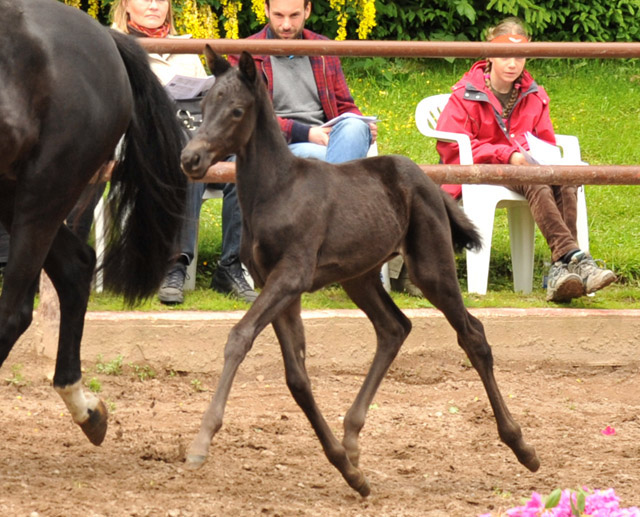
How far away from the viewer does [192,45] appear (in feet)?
17.2

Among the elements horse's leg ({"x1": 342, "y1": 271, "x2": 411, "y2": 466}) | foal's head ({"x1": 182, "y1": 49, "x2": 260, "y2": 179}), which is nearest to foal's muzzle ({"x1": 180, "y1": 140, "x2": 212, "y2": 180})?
foal's head ({"x1": 182, "y1": 49, "x2": 260, "y2": 179})

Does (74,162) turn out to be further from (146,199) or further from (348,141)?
(348,141)

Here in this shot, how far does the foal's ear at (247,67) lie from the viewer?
11.1 feet

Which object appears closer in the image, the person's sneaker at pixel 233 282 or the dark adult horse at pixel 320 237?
the dark adult horse at pixel 320 237

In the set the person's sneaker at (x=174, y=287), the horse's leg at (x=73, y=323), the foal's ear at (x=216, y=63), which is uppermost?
the foal's ear at (x=216, y=63)

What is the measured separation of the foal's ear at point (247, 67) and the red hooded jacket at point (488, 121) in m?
3.02

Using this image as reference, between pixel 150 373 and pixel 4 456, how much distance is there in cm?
125

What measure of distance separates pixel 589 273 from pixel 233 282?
190 centimetres

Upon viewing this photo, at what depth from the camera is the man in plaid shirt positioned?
5.79 meters

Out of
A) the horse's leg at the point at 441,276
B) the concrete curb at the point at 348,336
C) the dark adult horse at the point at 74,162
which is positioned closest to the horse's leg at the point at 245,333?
the horse's leg at the point at 441,276

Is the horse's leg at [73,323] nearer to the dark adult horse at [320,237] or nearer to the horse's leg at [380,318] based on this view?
the dark adult horse at [320,237]

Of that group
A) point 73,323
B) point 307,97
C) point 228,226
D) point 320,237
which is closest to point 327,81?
point 307,97

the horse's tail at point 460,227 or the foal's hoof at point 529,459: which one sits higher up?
the horse's tail at point 460,227

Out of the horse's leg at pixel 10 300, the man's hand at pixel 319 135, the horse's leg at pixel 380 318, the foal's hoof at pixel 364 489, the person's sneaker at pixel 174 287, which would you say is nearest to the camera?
the foal's hoof at pixel 364 489
